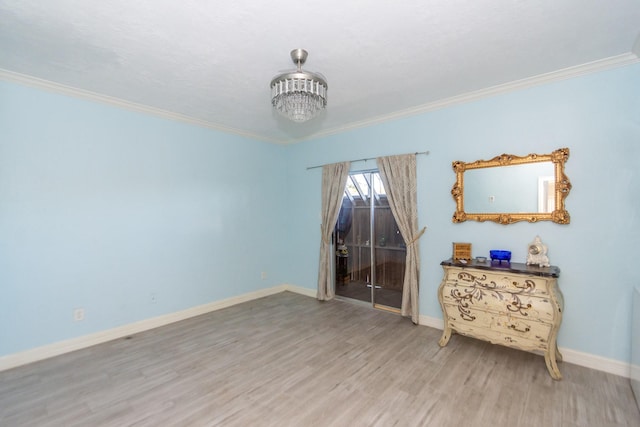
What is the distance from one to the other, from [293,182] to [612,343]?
4.36m

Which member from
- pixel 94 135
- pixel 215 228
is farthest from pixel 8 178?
pixel 215 228

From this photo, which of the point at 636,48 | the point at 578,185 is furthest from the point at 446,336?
the point at 636,48

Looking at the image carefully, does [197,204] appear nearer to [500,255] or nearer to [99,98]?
[99,98]

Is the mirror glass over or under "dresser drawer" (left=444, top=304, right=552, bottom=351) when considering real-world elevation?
over

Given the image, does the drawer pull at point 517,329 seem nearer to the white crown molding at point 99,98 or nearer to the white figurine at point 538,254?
the white figurine at point 538,254

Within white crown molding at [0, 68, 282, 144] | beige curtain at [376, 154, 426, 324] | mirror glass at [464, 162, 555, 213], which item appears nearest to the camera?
white crown molding at [0, 68, 282, 144]

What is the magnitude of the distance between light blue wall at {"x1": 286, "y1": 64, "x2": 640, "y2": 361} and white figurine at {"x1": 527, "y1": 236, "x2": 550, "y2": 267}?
0.27 feet

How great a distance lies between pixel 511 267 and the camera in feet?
8.59

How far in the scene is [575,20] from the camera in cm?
192

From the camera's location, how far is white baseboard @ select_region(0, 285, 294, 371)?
2.62 meters

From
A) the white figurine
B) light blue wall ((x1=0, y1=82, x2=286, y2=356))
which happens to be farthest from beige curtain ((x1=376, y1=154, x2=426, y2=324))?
light blue wall ((x1=0, y1=82, x2=286, y2=356))

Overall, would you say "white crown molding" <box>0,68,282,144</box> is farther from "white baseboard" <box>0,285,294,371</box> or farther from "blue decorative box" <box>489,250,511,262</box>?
"blue decorative box" <box>489,250,511,262</box>

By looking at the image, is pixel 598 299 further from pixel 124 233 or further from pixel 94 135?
pixel 94 135

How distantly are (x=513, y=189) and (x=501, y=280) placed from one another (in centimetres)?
96
